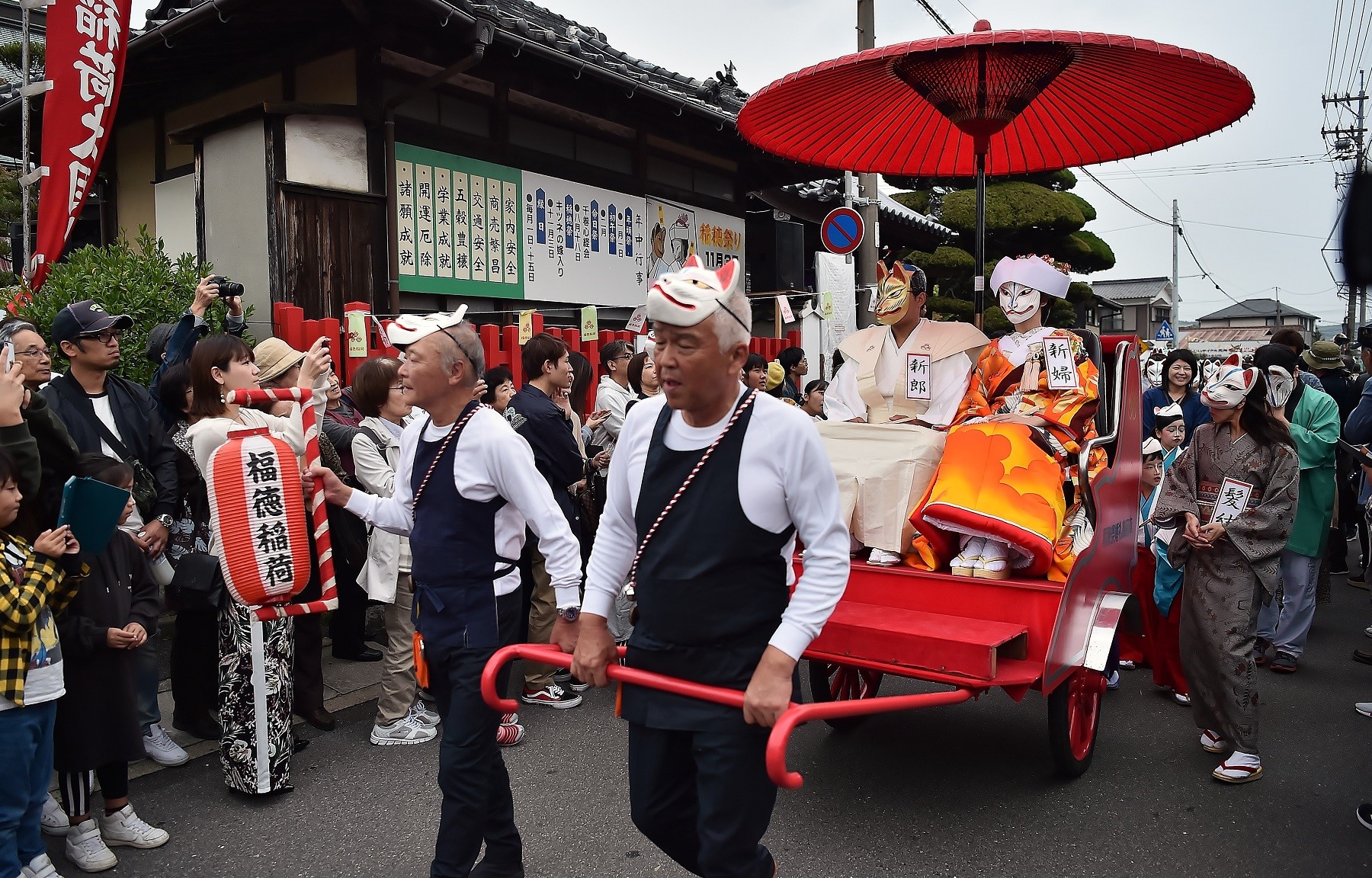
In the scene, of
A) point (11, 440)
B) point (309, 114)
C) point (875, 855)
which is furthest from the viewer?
point (309, 114)

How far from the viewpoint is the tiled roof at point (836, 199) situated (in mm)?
15828

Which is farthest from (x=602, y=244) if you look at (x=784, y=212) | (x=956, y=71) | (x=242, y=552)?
(x=242, y=552)

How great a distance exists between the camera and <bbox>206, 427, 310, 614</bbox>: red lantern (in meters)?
3.84

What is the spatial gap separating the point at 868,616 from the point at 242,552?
101 inches

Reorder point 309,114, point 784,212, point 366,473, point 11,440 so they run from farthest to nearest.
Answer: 1. point 784,212
2. point 309,114
3. point 366,473
4. point 11,440

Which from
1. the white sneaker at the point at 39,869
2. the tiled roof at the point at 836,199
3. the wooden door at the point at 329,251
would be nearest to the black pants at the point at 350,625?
the white sneaker at the point at 39,869

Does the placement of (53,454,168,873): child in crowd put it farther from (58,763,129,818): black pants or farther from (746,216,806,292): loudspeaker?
(746,216,806,292): loudspeaker

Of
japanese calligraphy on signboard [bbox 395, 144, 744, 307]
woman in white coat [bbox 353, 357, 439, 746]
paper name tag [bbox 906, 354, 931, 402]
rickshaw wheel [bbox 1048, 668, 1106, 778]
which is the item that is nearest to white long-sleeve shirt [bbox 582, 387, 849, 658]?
rickshaw wheel [bbox 1048, 668, 1106, 778]

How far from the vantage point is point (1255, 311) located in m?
83.1

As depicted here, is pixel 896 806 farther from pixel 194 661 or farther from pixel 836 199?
pixel 836 199

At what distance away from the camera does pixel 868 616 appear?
3990 mm

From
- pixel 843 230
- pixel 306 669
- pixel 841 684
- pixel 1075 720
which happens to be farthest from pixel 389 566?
pixel 843 230

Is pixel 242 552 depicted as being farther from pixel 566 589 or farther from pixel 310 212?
pixel 310 212

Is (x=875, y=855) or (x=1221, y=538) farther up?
(x=1221, y=538)
